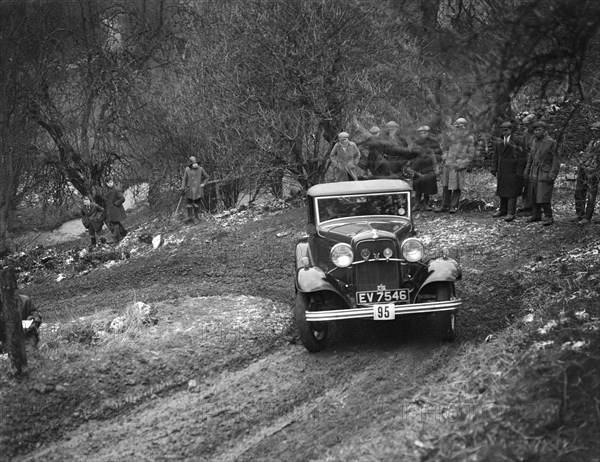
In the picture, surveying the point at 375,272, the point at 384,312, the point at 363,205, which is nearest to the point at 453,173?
the point at 363,205

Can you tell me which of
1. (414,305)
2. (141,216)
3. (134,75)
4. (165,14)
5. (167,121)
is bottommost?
(141,216)

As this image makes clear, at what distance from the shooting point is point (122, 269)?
1455cm

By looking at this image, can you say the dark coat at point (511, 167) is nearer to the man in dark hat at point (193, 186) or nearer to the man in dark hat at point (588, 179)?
the man in dark hat at point (588, 179)

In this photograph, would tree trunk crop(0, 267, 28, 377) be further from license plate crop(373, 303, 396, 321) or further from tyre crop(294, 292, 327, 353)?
license plate crop(373, 303, 396, 321)

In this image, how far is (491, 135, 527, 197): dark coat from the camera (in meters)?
13.1

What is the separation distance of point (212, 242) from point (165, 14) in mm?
8761

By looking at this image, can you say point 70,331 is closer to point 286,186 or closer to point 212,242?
point 212,242

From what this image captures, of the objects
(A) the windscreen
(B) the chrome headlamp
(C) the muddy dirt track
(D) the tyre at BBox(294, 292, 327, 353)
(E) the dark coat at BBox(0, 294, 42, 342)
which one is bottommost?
(C) the muddy dirt track

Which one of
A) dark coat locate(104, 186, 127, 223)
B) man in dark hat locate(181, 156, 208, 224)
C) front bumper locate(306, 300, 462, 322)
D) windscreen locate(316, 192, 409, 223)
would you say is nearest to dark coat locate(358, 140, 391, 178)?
man in dark hat locate(181, 156, 208, 224)

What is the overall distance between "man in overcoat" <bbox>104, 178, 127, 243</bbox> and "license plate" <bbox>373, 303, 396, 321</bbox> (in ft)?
35.1

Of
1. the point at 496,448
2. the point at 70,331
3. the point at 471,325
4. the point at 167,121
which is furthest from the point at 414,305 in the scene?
the point at 167,121

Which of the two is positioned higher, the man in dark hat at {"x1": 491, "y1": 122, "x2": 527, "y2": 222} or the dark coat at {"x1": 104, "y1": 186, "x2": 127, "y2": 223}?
the man in dark hat at {"x1": 491, "y1": 122, "x2": 527, "y2": 222}

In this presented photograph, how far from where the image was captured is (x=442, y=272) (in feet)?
28.2

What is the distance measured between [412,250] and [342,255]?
0.85 m
